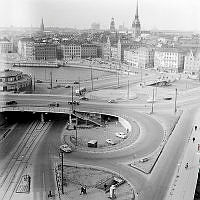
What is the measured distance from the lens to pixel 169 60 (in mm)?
28094

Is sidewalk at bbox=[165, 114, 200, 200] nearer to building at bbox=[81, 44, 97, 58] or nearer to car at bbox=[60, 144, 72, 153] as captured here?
car at bbox=[60, 144, 72, 153]

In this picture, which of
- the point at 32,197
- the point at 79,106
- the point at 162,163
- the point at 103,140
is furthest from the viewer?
the point at 79,106

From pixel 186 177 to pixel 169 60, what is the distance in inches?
809

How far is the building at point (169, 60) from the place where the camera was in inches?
1081

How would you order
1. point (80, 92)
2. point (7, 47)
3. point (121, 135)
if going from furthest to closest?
1. point (7, 47)
2. point (80, 92)
3. point (121, 135)

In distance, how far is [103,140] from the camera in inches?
474

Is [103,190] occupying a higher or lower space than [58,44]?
lower

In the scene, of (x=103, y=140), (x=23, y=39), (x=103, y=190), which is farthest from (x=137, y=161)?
(x=23, y=39)

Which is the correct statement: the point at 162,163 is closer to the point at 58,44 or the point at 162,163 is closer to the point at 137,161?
the point at 137,161

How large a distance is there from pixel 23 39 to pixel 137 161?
2886 cm

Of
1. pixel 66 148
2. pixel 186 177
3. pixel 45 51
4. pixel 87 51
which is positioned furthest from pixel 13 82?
pixel 87 51

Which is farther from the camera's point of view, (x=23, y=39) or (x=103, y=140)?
(x=23, y=39)

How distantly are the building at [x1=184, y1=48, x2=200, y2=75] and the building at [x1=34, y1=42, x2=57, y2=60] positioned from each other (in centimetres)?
1466

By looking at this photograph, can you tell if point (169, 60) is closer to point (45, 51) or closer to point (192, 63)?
point (192, 63)
